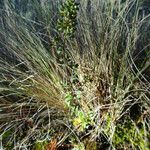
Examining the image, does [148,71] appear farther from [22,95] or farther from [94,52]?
[22,95]

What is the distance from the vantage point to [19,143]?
2.44 meters

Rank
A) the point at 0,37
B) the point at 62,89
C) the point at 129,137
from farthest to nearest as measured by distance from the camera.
Answer: the point at 0,37, the point at 62,89, the point at 129,137

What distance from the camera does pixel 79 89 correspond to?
8.44 ft

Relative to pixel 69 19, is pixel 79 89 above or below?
below

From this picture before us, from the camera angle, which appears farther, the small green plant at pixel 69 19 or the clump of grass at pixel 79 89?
the small green plant at pixel 69 19

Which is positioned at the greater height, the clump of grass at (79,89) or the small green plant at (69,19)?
the small green plant at (69,19)

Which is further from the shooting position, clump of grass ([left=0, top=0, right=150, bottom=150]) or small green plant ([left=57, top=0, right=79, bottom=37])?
small green plant ([left=57, top=0, right=79, bottom=37])

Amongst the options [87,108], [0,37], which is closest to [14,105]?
[87,108]

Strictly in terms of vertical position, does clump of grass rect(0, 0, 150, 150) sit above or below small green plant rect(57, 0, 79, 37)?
below

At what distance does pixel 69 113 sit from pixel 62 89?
6.7 inches

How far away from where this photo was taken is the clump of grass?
2.42 m

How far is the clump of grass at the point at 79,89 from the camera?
2.42 meters

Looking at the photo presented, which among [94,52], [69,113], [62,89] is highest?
[94,52]

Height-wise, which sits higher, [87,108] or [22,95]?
[22,95]
